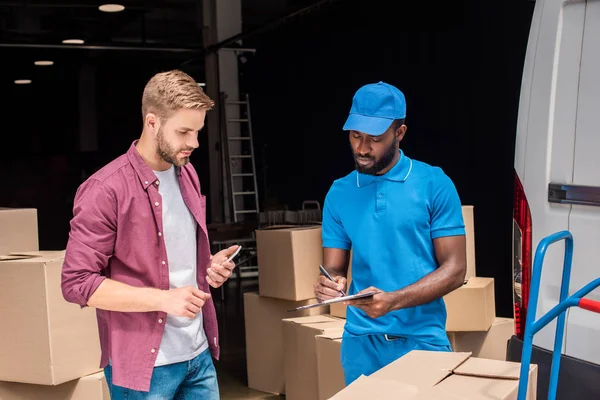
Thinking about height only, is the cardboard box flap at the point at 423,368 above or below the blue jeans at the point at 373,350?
above

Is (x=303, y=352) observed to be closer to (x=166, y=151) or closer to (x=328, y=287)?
(x=328, y=287)

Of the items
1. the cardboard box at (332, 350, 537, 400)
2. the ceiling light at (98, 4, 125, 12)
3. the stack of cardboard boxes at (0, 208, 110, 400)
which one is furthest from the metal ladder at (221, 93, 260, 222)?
the cardboard box at (332, 350, 537, 400)

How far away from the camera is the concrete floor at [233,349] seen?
4.82m

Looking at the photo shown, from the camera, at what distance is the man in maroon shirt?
188 centimetres

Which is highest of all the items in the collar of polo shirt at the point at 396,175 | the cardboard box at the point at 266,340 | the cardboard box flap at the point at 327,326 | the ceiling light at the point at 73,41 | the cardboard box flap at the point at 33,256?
the ceiling light at the point at 73,41

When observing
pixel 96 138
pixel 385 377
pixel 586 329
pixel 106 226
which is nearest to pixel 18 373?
pixel 106 226

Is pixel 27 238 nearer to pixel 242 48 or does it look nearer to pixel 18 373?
pixel 18 373

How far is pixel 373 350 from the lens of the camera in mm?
2205

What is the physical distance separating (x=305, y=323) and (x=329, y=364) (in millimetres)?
397

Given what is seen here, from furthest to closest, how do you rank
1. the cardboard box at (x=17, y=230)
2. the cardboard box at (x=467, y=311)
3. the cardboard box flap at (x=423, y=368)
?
the cardboard box at (x=467, y=311) → the cardboard box at (x=17, y=230) → the cardboard box flap at (x=423, y=368)

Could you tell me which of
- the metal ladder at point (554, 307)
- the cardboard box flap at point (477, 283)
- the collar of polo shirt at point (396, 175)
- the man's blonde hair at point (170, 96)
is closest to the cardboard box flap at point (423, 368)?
the metal ladder at point (554, 307)

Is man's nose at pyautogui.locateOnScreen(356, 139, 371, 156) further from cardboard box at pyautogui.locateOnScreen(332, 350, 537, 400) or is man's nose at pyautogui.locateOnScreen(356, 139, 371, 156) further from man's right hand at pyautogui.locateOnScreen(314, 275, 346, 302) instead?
cardboard box at pyautogui.locateOnScreen(332, 350, 537, 400)

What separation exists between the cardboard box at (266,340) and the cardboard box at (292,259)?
7.8 inches

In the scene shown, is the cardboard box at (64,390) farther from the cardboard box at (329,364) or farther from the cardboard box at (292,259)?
the cardboard box at (292,259)
